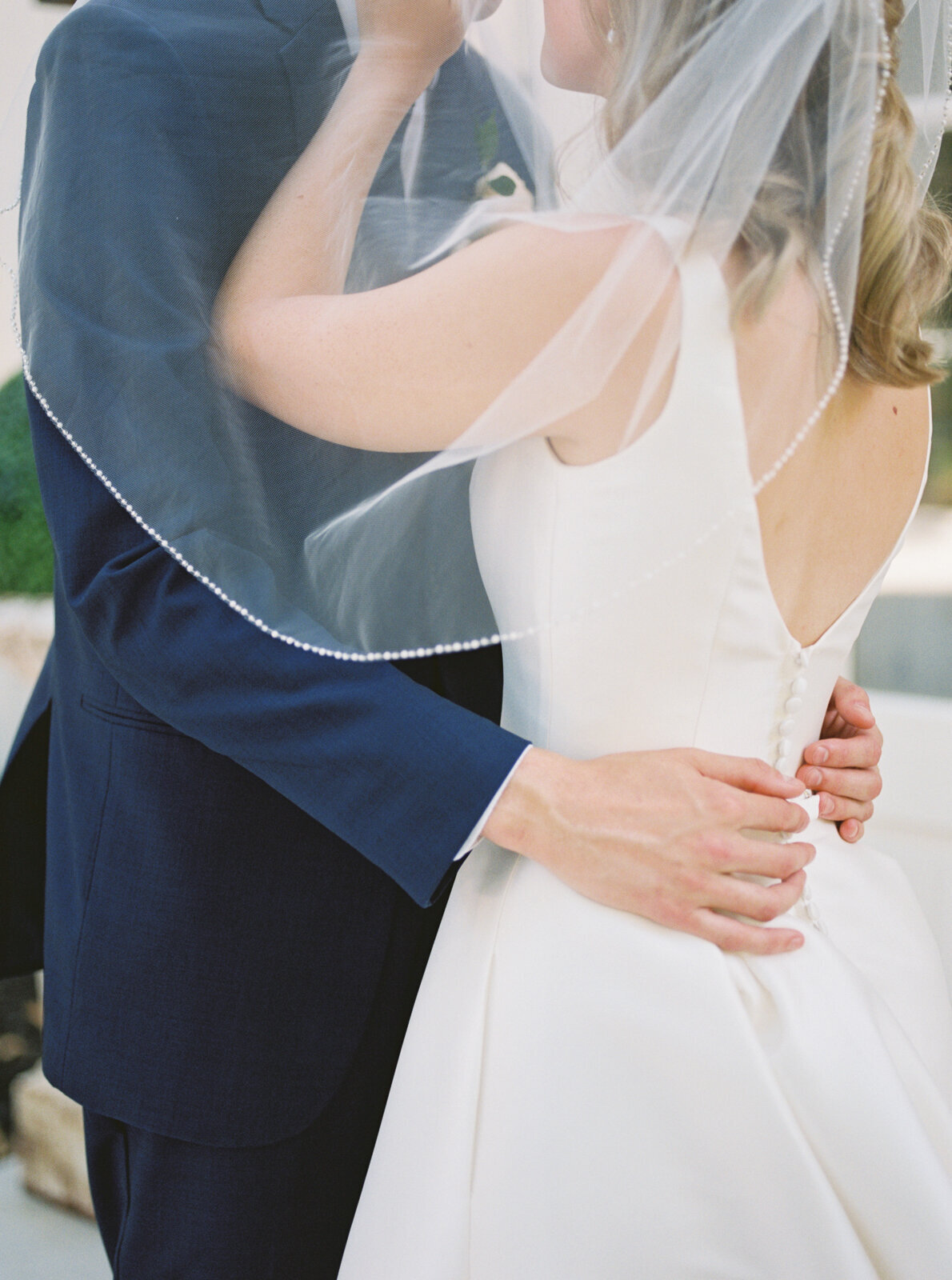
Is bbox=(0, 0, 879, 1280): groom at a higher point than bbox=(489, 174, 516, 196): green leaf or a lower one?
lower

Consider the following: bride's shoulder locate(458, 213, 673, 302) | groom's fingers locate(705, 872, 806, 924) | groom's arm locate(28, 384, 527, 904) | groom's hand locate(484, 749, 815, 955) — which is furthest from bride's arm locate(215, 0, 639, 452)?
groom's fingers locate(705, 872, 806, 924)

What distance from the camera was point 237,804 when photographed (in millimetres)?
871

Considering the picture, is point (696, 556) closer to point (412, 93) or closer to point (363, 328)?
point (363, 328)

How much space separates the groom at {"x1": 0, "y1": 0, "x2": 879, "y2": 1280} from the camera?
2.40 feet

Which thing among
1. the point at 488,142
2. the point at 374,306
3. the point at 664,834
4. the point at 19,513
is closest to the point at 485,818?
the point at 664,834

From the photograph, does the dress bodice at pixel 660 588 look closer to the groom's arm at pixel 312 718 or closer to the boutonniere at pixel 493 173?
the groom's arm at pixel 312 718

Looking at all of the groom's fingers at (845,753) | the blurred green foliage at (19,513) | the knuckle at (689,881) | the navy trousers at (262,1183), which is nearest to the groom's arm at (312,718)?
the knuckle at (689,881)

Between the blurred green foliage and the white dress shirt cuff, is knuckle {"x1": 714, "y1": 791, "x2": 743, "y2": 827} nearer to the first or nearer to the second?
the white dress shirt cuff

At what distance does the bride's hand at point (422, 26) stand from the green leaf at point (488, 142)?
51 mm

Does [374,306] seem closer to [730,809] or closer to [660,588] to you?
[660,588]

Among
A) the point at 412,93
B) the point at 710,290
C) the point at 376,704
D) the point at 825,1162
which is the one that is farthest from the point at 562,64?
the point at 825,1162

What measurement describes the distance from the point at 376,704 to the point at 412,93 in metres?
0.43

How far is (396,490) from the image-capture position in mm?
735

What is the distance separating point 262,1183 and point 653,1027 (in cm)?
41
